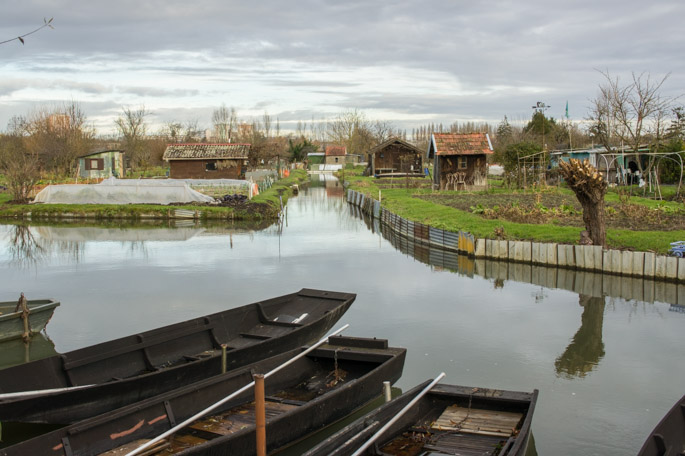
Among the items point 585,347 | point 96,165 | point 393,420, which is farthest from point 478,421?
point 96,165

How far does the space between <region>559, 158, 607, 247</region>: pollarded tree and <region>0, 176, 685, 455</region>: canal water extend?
1.82m

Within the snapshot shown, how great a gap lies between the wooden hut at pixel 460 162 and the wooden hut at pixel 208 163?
1701cm

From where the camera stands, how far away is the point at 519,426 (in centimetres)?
888

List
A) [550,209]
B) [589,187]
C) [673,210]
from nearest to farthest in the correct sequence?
[589,187]
[673,210]
[550,209]

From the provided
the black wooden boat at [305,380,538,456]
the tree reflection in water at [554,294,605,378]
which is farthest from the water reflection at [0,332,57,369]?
the tree reflection in water at [554,294,605,378]

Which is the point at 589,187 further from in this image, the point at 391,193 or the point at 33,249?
the point at 391,193

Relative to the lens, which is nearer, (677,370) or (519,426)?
(519,426)

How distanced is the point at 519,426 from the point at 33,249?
2575 cm

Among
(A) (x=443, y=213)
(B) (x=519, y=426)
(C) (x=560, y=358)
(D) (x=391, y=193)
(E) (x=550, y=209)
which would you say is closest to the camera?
(B) (x=519, y=426)

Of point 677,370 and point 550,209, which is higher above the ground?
point 550,209

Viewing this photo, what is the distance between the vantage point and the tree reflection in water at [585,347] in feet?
43.1

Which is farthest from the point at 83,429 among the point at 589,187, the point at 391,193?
the point at 391,193

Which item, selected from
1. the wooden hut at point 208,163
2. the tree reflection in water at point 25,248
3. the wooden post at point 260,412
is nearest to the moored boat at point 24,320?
the wooden post at point 260,412

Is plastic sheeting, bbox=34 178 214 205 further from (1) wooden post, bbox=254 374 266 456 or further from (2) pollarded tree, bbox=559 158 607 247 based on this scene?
(1) wooden post, bbox=254 374 266 456
